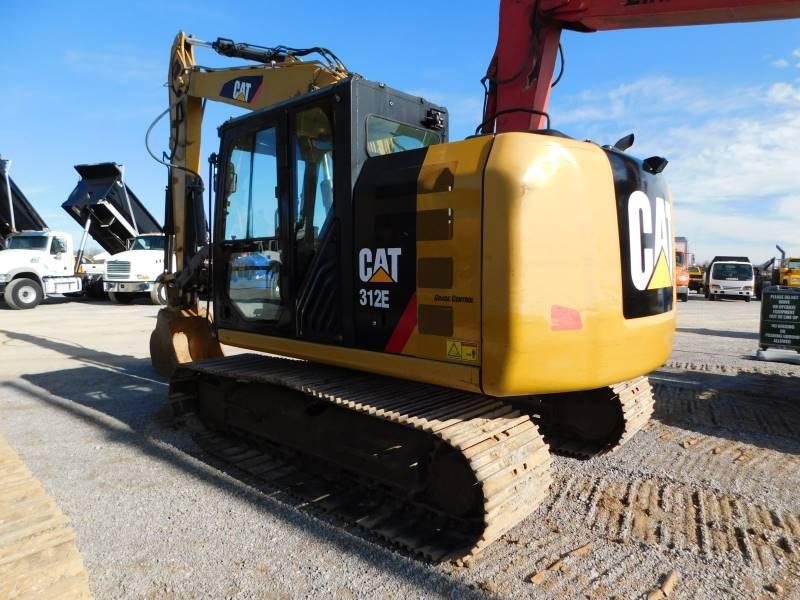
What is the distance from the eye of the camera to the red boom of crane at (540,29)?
437 cm

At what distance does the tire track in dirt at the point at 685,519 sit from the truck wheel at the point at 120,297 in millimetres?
18726

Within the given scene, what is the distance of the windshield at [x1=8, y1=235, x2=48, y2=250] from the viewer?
1786cm

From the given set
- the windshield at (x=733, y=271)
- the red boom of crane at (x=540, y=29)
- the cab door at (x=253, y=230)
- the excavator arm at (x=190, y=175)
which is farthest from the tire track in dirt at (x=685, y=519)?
the windshield at (x=733, y=271)

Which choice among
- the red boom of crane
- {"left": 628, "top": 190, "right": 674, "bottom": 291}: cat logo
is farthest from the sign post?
{"left": 628, "top": 190, "right": 674, "bottom": 291}: cat logo

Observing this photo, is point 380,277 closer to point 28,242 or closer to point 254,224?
point 254,224

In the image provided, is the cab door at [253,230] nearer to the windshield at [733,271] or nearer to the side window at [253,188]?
the side window at [253,188]

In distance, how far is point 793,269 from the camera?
933 inches

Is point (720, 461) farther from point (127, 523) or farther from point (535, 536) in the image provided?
point (127, 523)

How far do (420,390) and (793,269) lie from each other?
25858 millimetres

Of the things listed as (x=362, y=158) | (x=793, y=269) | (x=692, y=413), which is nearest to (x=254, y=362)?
(x=362, y=158)

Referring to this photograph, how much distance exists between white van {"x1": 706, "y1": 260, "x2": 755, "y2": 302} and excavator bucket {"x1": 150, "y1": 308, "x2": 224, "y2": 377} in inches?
978

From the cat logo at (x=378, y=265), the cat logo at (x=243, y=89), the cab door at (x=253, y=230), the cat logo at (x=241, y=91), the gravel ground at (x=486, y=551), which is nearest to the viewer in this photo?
the gravel ground at (x=486, y=551)

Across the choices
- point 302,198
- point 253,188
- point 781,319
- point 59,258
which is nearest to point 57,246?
point 59,258

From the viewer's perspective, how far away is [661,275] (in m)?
3.54
